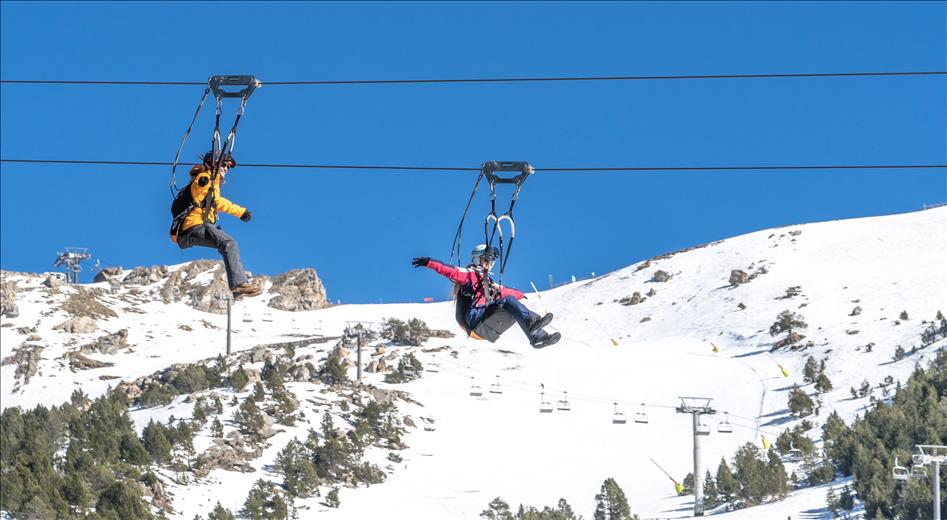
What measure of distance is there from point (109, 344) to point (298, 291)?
82.5ft

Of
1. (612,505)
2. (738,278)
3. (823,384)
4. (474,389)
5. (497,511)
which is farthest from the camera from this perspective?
(738,278)

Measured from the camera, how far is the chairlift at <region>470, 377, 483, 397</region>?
6938 centimetres

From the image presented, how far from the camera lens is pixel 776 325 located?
87.2m

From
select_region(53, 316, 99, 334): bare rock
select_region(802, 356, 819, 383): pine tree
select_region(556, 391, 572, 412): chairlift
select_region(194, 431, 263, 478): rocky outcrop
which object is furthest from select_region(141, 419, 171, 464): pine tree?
select_region(53, 316, 99, 334): bare rock

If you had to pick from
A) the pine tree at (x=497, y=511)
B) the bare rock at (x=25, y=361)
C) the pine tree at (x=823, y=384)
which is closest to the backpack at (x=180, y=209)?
the pine tree at (x=497, y=511)

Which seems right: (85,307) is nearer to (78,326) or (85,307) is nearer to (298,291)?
(78,326)

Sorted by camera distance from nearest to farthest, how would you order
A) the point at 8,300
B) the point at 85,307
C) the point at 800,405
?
the point at 800,405, the point at 8,300, the point at 85,307

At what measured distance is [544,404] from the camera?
69250 millimetres

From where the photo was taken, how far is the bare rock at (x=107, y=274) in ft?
384

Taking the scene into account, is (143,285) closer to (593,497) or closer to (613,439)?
(613,439)

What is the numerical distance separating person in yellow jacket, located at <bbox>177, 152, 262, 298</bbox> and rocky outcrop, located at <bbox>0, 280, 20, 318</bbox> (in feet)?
269

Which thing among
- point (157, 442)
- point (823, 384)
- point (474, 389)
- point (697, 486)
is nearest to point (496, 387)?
point (474, 389)

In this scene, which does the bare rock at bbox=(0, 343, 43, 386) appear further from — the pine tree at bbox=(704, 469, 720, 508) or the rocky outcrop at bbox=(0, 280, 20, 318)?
the pine tree at bbox=(704, 469, 720, 508)

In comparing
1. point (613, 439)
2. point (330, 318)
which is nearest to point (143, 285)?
point (330, 318)
